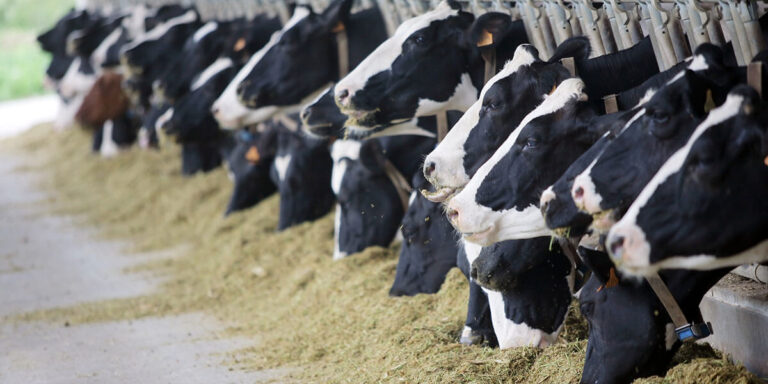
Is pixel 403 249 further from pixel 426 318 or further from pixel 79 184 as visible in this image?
pixel 79 184

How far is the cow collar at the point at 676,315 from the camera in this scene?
3.61 meters

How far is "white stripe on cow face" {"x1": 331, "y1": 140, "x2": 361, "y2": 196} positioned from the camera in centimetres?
659

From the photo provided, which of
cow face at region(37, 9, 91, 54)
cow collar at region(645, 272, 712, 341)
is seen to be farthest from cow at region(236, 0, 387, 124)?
cow face at region(37, 9, 91, 54)

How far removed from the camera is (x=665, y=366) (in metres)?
3.73

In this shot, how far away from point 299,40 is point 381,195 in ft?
3.47

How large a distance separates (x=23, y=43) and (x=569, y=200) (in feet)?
91.9

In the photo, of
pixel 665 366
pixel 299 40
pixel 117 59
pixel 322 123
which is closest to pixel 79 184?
pixel 117 59

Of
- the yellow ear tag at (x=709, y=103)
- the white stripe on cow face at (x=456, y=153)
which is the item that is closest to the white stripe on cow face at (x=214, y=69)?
the white stripe on cow face at (x=456, y=153)

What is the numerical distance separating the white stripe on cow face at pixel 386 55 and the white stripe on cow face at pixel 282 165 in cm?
291

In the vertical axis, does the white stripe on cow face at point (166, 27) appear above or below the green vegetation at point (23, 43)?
above

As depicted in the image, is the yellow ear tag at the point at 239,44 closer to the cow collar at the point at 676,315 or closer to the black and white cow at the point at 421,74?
the black and white cow at the point at 421,74

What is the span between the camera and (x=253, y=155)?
8.75m

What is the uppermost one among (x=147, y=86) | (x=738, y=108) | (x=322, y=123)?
(x=738, y=108)

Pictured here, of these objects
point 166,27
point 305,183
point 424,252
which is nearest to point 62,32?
point 166,27
